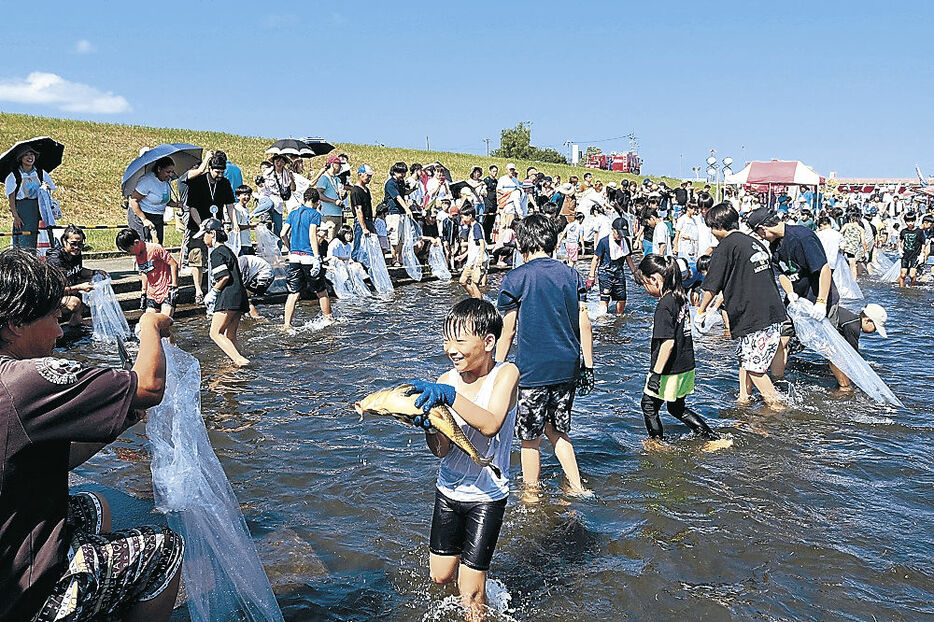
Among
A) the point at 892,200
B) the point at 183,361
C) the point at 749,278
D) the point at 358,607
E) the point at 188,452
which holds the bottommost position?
the point at 358,607

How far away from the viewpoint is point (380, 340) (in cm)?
990

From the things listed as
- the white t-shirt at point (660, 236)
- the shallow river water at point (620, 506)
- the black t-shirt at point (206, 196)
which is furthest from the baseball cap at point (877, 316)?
the black t-shirt at point (206, 196)

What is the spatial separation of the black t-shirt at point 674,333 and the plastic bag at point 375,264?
323 inches

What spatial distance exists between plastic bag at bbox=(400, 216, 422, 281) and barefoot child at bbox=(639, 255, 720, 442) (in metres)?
9.98

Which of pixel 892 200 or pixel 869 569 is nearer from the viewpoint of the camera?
pixel 869 569

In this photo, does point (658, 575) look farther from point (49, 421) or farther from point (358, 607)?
point (49, 421)

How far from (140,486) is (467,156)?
184 feet

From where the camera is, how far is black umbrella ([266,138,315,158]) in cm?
1396

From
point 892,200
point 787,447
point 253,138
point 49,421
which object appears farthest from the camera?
point 253,138

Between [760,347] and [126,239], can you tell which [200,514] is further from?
[126,239]

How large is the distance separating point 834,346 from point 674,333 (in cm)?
252

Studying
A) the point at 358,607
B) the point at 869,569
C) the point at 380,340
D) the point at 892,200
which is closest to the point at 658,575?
the point at 869,569

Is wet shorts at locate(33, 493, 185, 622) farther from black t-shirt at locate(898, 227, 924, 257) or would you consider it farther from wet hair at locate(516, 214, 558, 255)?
black t-shirt at locate(898, 227, 924, 257)

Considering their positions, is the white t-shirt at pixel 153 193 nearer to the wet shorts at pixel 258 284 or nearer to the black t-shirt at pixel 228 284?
the wet shorts at pixel 258 284
